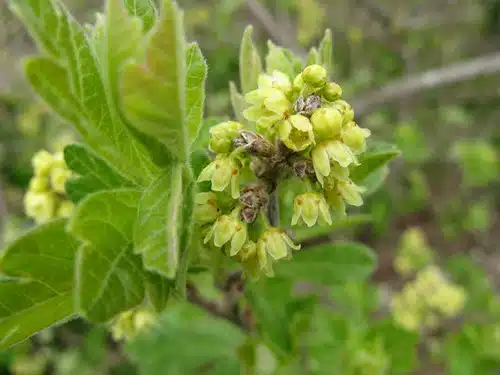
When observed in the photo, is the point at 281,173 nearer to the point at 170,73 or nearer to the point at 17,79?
the point at 170,73

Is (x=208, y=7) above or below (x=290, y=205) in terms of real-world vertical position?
below

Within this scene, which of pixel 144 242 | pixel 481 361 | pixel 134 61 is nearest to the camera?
pixel 134 61

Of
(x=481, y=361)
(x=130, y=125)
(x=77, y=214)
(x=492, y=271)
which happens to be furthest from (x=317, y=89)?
(x=492, y=271)

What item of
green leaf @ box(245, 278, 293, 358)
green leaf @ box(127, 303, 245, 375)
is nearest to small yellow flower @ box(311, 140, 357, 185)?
green leaf @ box(245, 278, 293, 358)

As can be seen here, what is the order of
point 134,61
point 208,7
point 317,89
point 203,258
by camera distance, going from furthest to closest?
point 208,7, point 203,258, point 317,89, point 134,61

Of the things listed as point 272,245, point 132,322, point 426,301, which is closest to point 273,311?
point 132,322

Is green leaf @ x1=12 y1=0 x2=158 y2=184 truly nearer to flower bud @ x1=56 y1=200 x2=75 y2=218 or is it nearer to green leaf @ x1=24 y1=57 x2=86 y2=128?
green leaf @ x1=24 y1=57 x2=86 y2=128

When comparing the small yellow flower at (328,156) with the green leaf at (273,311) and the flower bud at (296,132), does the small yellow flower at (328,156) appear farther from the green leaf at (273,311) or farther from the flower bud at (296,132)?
the green leaf at (273,311)

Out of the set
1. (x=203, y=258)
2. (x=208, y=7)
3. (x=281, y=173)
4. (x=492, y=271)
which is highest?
(x=281, y=173)
